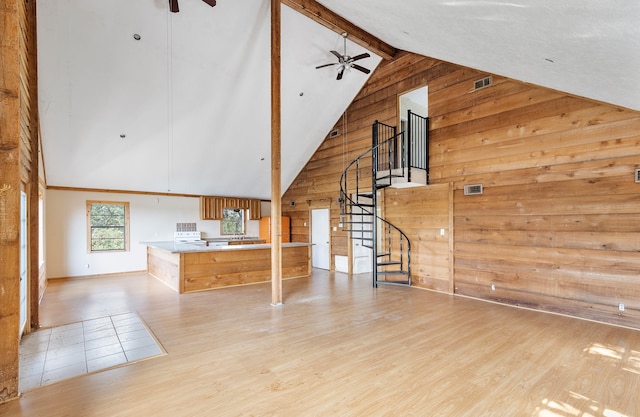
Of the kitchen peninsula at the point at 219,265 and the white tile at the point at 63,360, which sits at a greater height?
the kitchen peninsula at the point at 219,265

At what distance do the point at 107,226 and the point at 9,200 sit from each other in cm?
656

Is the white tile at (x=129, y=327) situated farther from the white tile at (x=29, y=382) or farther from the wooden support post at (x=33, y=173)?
the white tile at (x=29, y=382)

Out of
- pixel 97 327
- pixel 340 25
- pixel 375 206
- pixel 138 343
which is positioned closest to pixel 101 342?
pixel 138 343

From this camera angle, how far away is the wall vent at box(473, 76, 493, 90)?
5.33 meters

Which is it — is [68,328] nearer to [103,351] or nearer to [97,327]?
[97,327]

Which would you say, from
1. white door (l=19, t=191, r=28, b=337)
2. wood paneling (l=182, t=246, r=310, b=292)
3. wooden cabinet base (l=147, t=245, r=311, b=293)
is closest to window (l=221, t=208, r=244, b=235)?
wooden cabinet base (l=147, t=245, r=311, b=293)

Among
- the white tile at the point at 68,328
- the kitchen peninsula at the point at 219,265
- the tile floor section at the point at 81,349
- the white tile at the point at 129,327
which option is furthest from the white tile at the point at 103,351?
the kitchen peninsula at the point at 219,265

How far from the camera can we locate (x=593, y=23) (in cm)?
217

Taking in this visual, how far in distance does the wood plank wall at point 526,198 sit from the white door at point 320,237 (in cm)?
230

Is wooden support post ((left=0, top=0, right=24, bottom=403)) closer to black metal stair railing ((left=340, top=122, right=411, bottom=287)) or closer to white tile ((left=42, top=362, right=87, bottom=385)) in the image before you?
white tile ((left=42, top=362, right=87, bottom=385))

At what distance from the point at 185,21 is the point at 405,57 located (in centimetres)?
439

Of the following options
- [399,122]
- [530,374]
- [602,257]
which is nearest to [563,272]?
[602,257]

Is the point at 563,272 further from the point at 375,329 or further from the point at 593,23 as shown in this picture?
the point at 593,23

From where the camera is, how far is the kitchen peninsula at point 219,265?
19.4 ft
